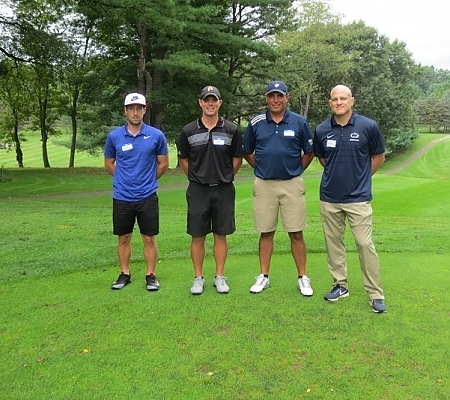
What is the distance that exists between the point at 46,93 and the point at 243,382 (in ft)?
97.0

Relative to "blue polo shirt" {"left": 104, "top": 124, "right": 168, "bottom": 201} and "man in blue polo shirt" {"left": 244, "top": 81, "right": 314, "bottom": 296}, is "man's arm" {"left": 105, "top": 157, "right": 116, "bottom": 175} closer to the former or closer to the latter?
"blue polo shirt" {"left": 104, "top": 124, "right": 168, "bottom": 201}

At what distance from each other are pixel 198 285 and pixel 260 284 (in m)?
0.58

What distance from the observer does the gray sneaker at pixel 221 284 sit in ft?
13.9

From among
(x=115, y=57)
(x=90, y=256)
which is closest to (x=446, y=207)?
(x=90, y=256)

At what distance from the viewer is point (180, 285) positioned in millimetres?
4438

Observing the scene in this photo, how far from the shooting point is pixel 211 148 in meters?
4.34

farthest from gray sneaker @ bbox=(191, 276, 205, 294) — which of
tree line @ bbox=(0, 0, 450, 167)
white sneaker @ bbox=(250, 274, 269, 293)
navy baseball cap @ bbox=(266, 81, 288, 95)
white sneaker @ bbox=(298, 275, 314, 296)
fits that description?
tree line @ bbox=(0, 0, 450, 167)

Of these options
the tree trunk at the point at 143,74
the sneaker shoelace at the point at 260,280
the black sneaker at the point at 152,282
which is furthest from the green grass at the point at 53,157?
the sneaker shoelace at the point at 260,280

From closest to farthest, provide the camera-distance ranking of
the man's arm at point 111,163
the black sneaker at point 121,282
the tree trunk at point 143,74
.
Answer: the black sneaker at point 121,282 < the man's arm at point 111,163 < the tree trunk at point 143,74

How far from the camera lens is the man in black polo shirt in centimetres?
434

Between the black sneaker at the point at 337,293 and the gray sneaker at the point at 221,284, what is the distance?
895 millimetres

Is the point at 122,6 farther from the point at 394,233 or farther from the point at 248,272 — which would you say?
the point at 248,272

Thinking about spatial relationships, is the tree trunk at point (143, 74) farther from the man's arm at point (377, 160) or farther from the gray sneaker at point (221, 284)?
the man's arm at point (377, 160)

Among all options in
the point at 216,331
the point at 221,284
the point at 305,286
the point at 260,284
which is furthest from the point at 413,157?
the point at 216,331
